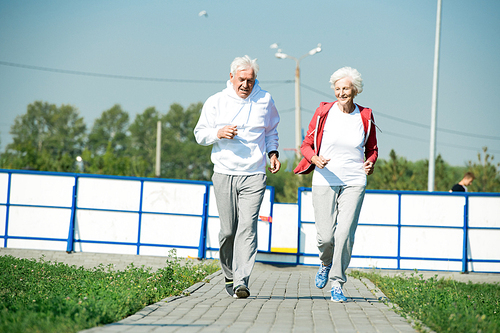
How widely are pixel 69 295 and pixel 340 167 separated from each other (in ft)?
8.81

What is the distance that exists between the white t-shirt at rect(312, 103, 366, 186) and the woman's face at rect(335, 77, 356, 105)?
0.15 meters

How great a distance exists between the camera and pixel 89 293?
4.89 metres

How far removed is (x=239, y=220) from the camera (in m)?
5.55

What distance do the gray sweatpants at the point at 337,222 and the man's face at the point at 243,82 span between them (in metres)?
1.15

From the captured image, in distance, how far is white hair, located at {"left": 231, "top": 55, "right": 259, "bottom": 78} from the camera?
5.54 m

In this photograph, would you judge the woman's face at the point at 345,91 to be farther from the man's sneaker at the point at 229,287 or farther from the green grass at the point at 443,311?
the man's sneaker at the point at 229,287

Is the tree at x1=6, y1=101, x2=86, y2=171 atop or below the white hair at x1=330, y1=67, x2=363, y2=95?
atop

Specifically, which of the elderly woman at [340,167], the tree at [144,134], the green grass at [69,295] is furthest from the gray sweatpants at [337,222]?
the tree at [144,134]

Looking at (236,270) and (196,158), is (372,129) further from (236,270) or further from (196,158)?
(196,158)

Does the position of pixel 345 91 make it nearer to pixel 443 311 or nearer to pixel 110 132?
pixel 443 311

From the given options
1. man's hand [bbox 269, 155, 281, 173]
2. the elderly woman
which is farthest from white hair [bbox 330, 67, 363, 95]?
man's hand [bbox 269, 155, 281, 173]

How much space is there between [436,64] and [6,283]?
1568 centimetres

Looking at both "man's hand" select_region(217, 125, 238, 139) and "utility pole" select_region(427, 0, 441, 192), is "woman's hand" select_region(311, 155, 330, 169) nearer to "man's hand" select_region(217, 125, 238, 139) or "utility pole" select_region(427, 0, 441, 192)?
"man's hand" select_region(217, 125, 238, 139)

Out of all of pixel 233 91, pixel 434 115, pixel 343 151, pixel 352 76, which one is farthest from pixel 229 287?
pixel 434 115
